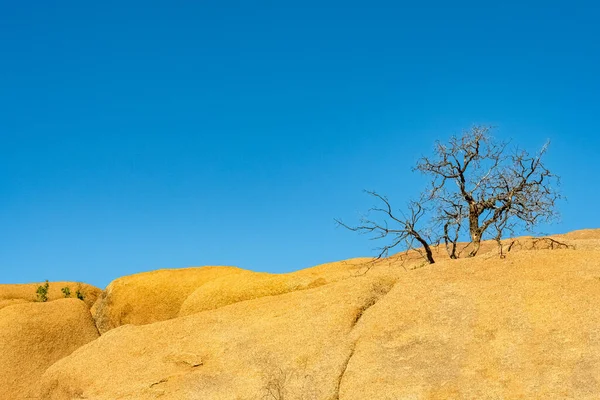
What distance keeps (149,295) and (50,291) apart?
42.2ft

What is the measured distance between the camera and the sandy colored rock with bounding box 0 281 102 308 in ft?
112

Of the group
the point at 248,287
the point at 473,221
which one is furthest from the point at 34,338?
the point at 473,221

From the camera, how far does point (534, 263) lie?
49.5 ft

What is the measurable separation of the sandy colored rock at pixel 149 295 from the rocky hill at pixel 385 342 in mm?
6112

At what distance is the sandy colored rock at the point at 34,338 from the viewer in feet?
72.1

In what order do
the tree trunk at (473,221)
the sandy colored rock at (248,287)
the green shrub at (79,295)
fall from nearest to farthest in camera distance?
the sandy colored rock at (248,287) → the tree trunk at (473,221) → the green shrub at (79,295)

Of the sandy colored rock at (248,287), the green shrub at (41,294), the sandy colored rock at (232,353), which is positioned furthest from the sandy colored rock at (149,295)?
the green shrub at (41,294)

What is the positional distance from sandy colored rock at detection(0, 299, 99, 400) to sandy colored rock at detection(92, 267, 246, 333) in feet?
3.75

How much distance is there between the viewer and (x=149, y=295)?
26281 millimetres

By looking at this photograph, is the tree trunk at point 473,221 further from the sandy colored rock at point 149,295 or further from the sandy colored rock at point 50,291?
the sandy colored rock at point 50,291

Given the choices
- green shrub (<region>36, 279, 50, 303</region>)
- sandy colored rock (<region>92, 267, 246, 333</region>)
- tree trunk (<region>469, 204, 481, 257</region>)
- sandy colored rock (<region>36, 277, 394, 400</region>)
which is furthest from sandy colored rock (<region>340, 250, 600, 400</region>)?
green shrub (<region>36, 279, 50, 303</region>)

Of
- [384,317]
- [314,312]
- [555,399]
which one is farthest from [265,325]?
[555,399]

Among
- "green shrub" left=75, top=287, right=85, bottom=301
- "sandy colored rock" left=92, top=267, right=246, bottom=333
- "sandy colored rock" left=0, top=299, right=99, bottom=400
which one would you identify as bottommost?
"sandy colored rock" left=0, top=299, right=99, bottom=400

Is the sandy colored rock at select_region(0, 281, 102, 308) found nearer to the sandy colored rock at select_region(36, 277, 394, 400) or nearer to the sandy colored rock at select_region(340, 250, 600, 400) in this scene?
the sandy colored rock at select_region(36, 277, 394, 400)
